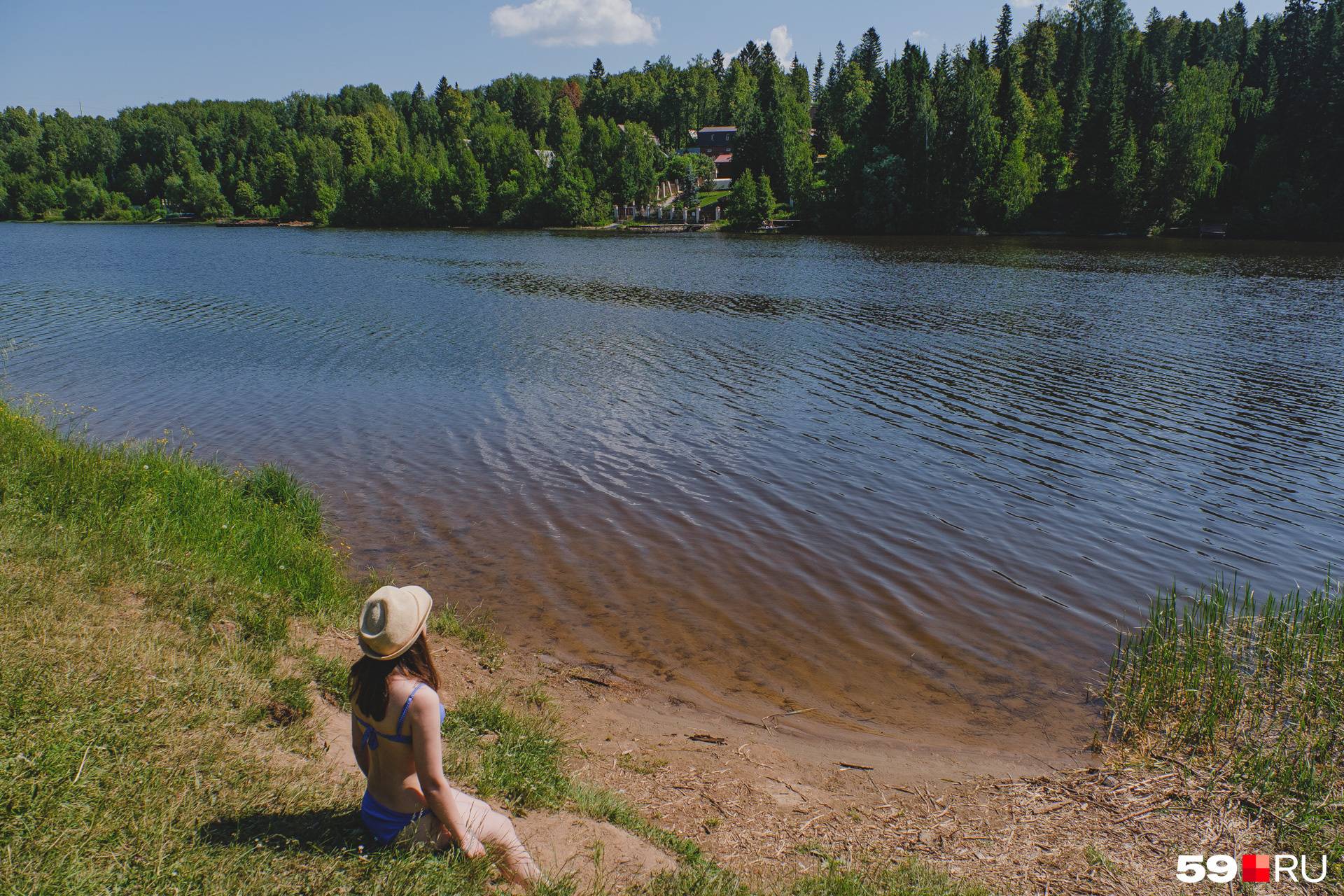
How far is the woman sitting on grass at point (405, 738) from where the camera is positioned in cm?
439

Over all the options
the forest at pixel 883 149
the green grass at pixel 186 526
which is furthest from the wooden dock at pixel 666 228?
the green grass at pixel 186 526

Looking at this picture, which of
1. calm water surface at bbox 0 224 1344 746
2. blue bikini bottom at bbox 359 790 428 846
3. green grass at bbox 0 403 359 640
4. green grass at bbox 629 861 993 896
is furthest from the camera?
calm water surface at bbox 0 224 1344 746

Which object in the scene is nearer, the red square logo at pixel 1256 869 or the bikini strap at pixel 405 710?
the bikini strap at pixel 405 710

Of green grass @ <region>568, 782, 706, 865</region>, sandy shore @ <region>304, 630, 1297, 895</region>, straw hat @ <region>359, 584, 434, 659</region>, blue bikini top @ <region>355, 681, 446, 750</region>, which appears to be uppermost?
straw hat @ <region>359, 584, 434, 659</region>

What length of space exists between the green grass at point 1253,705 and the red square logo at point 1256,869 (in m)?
0.35

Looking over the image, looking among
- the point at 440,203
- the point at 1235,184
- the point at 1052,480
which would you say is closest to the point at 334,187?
the point at 440,203

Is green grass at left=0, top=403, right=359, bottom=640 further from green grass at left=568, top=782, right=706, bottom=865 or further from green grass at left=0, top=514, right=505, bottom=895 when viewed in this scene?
green grass at left=568, top=782, right=706, bottom=865

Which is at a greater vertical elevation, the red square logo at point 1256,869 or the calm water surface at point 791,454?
the calm water surface at point 791,454

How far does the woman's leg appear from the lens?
480 cm

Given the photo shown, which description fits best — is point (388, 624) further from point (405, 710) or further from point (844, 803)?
point (844, 803)

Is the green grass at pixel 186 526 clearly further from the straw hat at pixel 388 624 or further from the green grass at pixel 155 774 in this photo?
the straw hat at pixel 388 624

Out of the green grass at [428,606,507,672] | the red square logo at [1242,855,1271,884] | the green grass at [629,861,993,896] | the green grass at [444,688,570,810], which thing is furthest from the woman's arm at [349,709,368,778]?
the red square logo at [1242,855,1271,884]

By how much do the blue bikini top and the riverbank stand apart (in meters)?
0.63

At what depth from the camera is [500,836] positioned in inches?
192
